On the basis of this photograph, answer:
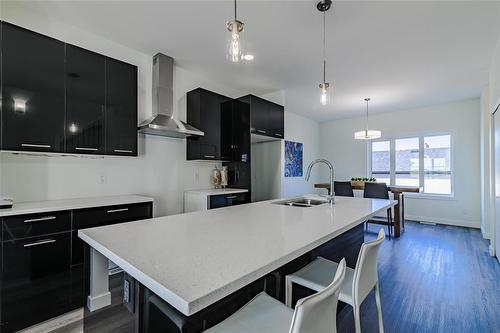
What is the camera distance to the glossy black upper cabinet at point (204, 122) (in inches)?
130

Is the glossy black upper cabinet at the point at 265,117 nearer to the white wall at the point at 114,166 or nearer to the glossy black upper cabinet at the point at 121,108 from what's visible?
the white wall at the point at 114,166

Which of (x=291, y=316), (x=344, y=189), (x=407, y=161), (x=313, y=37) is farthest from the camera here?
(x=407, y=161)

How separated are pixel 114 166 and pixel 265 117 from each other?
2.36 m

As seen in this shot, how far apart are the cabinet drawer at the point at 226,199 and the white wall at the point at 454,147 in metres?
4.10

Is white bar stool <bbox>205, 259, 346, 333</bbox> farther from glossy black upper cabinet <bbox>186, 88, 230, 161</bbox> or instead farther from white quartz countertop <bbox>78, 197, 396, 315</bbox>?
glossy black upper cabinet <bbox>186, 88, 230, 161</bbox>

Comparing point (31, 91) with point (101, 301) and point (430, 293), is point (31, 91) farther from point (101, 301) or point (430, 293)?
point (430, 293)

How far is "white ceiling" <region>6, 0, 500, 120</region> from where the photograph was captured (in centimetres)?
212

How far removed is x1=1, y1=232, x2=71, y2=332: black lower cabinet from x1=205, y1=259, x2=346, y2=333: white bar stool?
172 cm

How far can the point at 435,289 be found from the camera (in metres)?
2.35

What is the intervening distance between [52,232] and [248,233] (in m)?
1.69

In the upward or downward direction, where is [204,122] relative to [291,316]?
upward

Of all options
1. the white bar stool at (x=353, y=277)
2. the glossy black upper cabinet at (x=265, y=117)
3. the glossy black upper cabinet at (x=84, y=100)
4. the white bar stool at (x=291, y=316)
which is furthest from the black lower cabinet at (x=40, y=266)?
the glossy black upper cabinet at (x=265, y=117)

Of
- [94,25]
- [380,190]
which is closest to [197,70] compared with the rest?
[94,25]

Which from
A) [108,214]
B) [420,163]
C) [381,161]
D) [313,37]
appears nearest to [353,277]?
[108,214]
